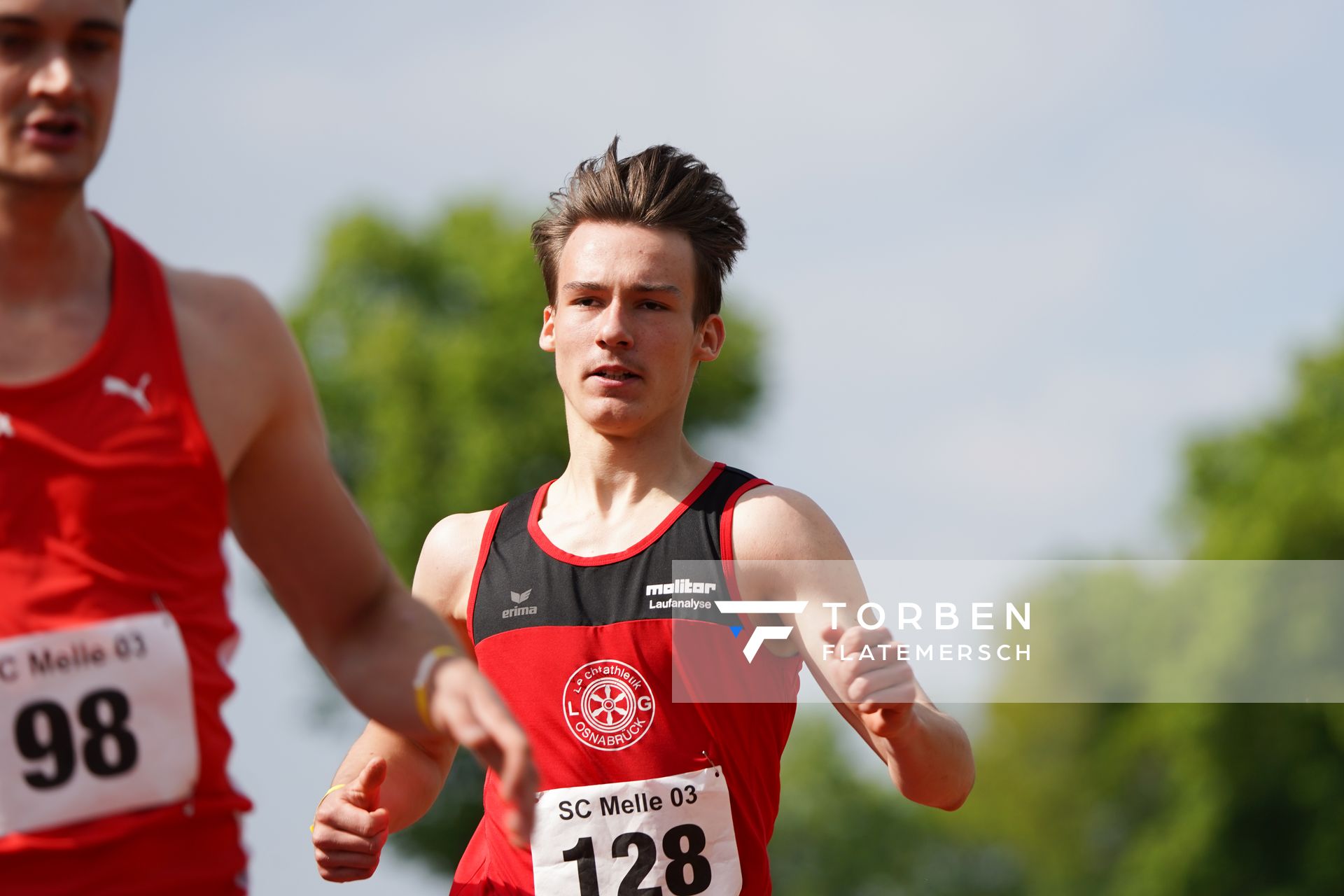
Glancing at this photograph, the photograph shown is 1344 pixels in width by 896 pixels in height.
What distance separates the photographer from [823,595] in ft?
16.4

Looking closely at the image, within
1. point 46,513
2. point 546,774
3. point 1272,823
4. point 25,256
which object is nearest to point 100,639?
point 46,513

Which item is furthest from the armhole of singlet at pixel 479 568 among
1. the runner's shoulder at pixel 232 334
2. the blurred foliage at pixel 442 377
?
the blurred foliage at pixel 442 377

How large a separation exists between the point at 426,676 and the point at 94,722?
1.82ft

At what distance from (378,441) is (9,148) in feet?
106

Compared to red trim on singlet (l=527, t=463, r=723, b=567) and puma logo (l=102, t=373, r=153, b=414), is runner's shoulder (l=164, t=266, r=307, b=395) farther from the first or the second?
red trim on singlet (l=527, t=463, r=723, b=567)

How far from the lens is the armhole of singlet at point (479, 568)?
5.34m

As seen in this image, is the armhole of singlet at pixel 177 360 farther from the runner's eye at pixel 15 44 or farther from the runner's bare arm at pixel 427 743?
the runner's bare arm at pixel 427 743

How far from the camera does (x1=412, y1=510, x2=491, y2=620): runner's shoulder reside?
5.47 m

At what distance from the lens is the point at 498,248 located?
36875mm

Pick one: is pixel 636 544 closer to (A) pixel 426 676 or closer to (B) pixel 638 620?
(B) pixel 638 620

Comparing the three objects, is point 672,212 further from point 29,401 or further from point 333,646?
point 29,401

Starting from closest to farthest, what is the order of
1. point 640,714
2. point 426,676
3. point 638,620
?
point 426,676
point 640,714
point 638,620

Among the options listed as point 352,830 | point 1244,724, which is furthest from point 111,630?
point 1244,724

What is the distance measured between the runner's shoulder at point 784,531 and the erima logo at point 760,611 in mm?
130
